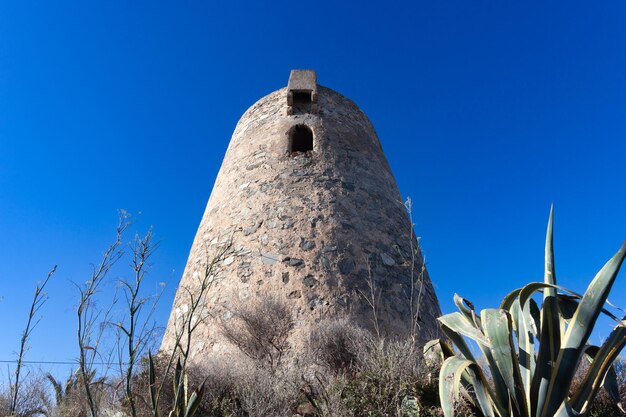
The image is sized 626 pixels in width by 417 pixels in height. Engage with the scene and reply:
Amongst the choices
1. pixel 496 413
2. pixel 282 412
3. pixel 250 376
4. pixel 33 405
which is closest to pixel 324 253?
pixel 250 376

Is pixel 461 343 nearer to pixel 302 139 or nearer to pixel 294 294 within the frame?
pixel 294 294

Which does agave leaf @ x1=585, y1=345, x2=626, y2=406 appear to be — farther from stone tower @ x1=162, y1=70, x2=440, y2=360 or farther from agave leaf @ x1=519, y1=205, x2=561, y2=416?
stone tower @ x1=162, y1=70, x2=440, y2=360

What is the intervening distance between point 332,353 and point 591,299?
96.2 inches

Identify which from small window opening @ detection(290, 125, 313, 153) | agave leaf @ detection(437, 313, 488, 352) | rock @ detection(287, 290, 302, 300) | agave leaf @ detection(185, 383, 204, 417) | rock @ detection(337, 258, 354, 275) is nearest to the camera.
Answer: agave leaf @ detection(437, 313, 488, 352)

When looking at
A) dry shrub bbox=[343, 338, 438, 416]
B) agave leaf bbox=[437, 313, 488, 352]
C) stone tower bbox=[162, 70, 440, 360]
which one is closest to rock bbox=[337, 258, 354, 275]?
stone tower bbox=[162, 70, 440, 360]

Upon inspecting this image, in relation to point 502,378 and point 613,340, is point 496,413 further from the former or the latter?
point 613,340

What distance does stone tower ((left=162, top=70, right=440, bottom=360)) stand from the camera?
15.8 ft

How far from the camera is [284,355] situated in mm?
4336

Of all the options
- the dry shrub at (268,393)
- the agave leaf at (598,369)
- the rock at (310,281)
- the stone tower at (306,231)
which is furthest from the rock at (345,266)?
the agave leaf at (598,369)

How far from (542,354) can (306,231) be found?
3307 mm

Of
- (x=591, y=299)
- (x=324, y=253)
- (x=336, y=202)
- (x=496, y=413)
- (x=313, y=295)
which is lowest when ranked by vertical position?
(x=496, y=413)

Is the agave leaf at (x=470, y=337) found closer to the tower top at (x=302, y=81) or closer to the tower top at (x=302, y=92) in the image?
the tower top at (x=302, y=92)

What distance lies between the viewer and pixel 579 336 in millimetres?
2180

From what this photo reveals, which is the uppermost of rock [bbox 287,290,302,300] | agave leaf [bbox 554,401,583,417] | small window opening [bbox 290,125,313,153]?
small window opening [bbox 290,125,313,153]
